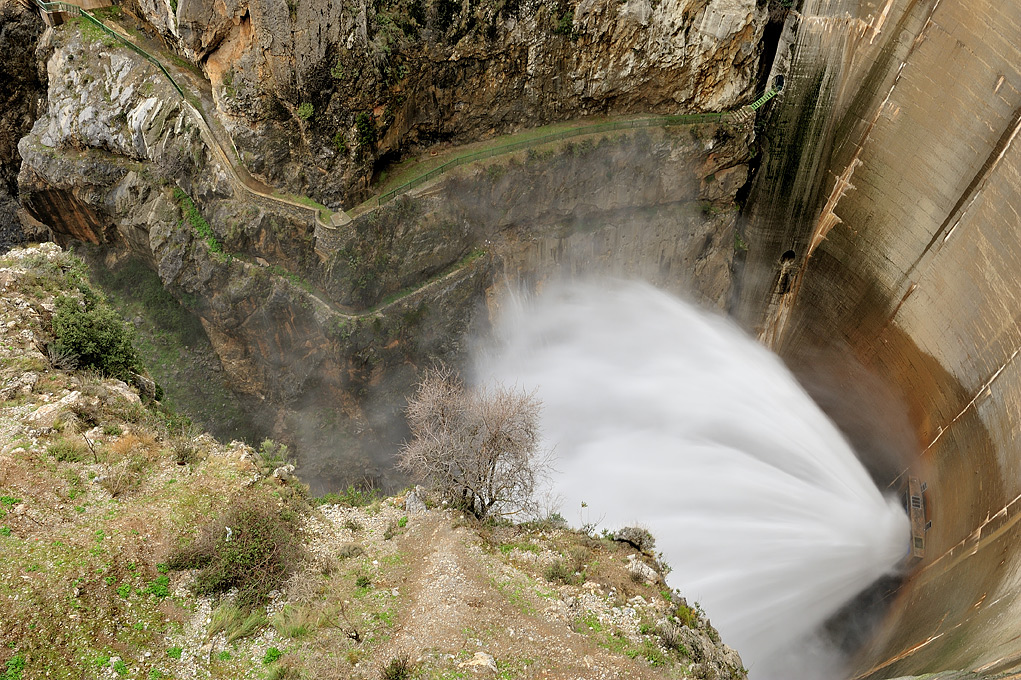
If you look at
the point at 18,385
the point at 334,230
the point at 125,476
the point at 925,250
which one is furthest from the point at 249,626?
the point at 925,250

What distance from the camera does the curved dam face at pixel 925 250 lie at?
50.2 ft

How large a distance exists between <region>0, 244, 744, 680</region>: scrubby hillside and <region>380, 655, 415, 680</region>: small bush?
0.04 m

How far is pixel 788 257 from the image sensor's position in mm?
23875

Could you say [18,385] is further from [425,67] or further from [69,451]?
[425,67]

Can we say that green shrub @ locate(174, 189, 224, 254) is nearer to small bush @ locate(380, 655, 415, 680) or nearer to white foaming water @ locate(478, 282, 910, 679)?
white foaming water @ locate(478, 282, 910, 679)

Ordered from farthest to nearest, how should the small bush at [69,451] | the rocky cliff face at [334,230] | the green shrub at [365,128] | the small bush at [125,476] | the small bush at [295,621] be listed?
the rocky cliff face at [334,230] → the green shrub at [365,128] → the small bush at [69,451] → the small bush at [125,476] → the small bush at [295,621]

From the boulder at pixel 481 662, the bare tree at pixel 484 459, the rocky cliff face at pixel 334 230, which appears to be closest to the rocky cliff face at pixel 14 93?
the rocky cliff face at pixel 334 230

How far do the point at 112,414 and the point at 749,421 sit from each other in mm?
18506

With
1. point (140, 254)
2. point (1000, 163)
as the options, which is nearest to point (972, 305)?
point (1000, 163)

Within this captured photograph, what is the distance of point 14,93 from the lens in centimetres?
2483

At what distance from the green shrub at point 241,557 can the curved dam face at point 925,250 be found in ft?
41.4

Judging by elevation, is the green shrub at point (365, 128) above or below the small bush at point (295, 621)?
above

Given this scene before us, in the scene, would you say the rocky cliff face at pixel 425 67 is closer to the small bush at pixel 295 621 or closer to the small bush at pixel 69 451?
the small bush at pixel 69 451

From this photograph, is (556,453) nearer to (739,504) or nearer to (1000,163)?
(739,504)
